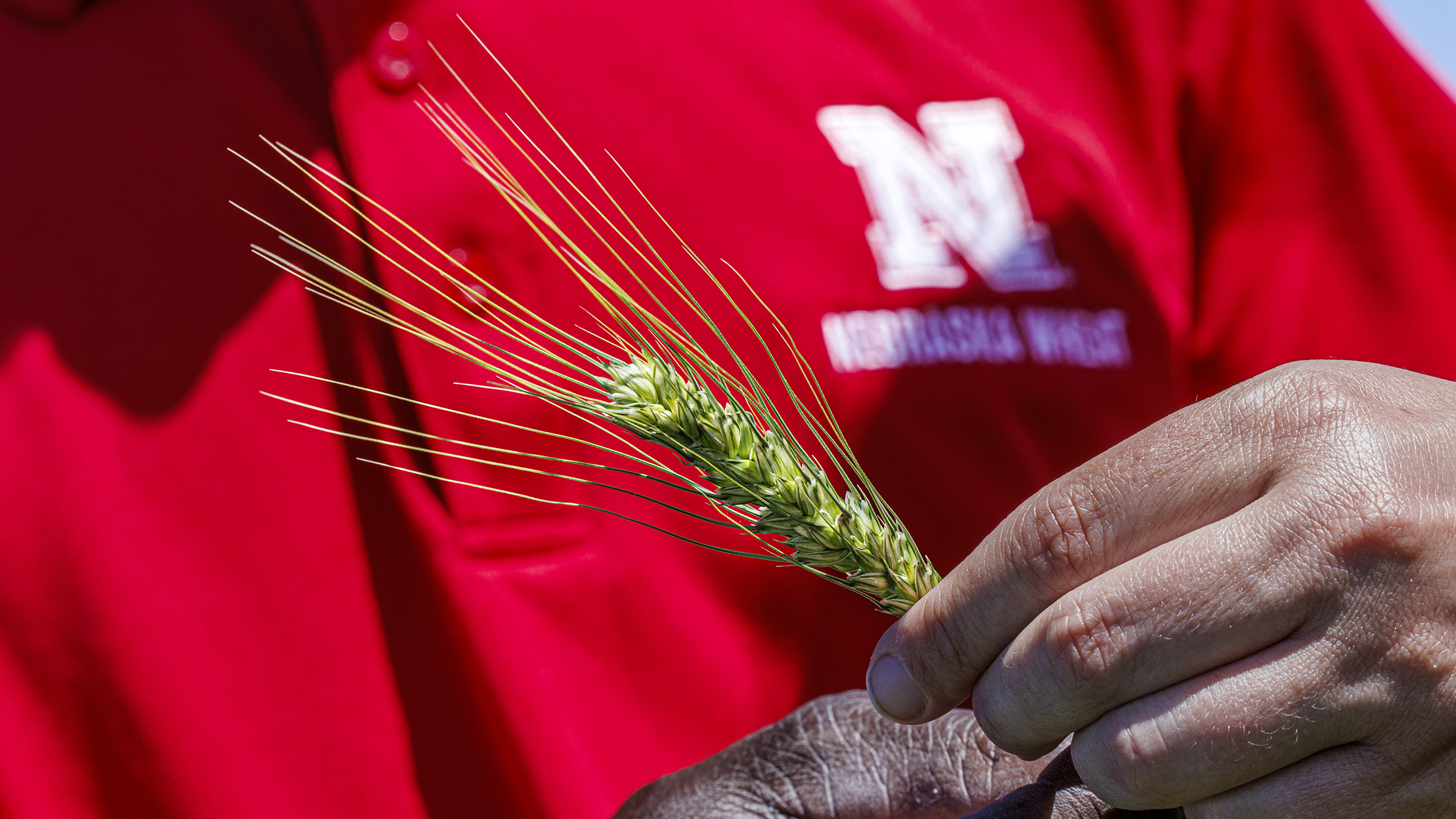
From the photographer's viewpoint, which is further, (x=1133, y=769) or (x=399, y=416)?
(x=399, y=416)

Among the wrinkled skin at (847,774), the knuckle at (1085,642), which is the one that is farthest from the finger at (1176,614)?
the wrinkled skin at (847,774)

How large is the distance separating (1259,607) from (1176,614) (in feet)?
0.28

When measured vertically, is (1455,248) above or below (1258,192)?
below

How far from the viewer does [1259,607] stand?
101 centimetres

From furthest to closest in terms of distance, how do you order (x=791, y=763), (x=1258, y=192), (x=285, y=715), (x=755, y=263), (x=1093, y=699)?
(x=1258, y=192) < (x=755, y=263) < (x=285, y=715) < (x=791, y=763) < (x=1093, y=699)

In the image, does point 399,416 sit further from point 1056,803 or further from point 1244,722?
point 1244,722

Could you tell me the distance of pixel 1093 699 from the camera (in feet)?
3.53

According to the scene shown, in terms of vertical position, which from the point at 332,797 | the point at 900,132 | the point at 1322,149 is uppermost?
the point at 900,132

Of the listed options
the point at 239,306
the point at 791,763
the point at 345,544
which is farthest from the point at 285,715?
the point at 791,763

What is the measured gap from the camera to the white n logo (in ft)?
6.21

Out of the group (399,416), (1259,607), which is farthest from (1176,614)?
(399,416)

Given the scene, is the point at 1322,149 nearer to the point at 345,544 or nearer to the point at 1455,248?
the point at 1455,248

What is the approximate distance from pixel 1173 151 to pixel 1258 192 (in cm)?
20

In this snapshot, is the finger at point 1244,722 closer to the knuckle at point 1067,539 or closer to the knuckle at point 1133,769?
the knuckle at point 1133,769
